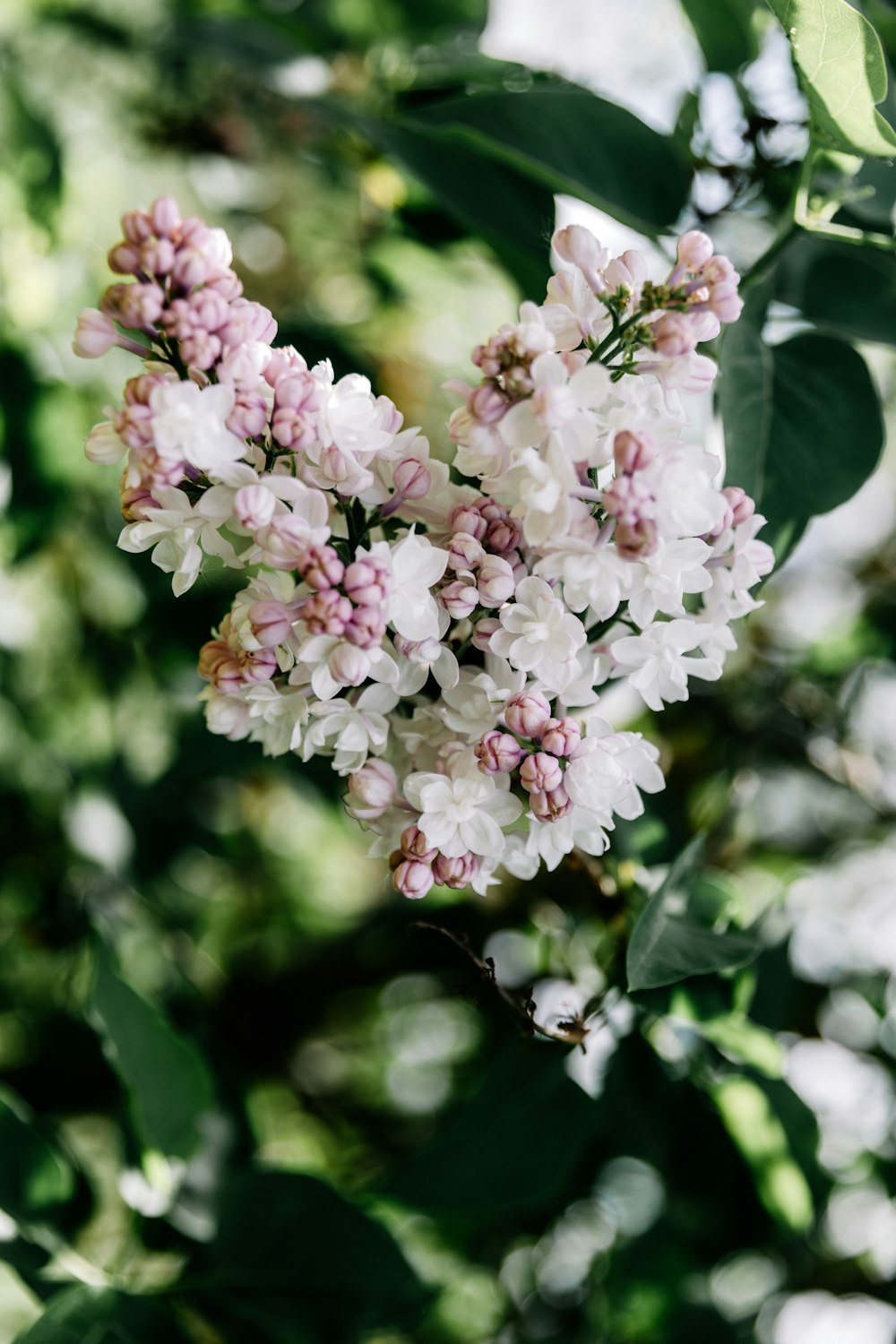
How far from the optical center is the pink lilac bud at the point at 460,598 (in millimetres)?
489

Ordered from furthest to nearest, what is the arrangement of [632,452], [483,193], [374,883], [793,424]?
[374,883], [483,193], [793,424], [632,452]

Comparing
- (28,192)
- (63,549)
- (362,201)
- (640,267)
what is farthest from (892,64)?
(63,549)

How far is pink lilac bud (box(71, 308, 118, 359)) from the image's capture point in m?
0.50

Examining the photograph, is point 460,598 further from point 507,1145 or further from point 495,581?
point 507,1145

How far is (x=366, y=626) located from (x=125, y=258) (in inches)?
8.0

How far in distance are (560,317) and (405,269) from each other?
0.70 metres

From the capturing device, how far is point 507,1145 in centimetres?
80

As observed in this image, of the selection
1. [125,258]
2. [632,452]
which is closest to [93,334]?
[125,258]

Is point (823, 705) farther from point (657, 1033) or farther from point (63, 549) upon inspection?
point (63, 549)

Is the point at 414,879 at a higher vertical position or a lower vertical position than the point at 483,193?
lower

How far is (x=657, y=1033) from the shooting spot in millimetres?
858

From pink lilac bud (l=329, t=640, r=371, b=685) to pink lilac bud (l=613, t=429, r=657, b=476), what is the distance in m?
0.15

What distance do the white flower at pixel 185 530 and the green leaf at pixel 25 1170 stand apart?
496 mm

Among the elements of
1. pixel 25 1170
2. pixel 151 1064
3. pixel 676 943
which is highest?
pixel 676 943
